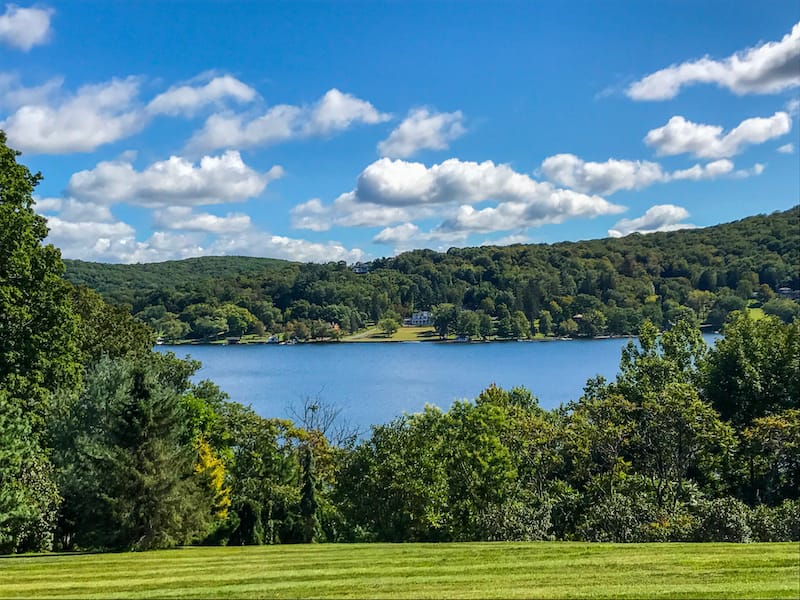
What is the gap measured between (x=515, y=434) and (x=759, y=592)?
15.8 meters

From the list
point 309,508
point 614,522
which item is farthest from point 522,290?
point 614,522

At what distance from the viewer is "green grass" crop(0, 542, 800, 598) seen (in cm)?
877

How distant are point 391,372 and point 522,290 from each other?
253 feet

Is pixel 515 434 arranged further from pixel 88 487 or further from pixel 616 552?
pixel 88 487

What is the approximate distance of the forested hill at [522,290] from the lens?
136 meters

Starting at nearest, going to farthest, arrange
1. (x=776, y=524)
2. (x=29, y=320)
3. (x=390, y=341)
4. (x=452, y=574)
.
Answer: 1. (x=452, y=574)
2. (x=776, y=524)
3. (x=29, y=320)
4. (x=390, y=341)

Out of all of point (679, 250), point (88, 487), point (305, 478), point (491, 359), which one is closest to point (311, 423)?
point (305, 478)

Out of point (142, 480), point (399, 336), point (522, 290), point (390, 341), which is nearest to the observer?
point (142, 480)

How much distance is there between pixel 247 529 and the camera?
2623cm

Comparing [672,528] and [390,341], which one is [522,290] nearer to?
[390,341]

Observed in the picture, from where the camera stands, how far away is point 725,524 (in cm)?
1636

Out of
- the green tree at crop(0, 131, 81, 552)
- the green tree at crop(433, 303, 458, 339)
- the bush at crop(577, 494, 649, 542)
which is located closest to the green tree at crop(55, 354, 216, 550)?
the green tree at crop(0, 131, 81, 552)

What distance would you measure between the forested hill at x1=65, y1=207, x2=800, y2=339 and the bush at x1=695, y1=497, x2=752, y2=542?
351ft

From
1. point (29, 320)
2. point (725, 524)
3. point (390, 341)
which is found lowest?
point (390, 341)
